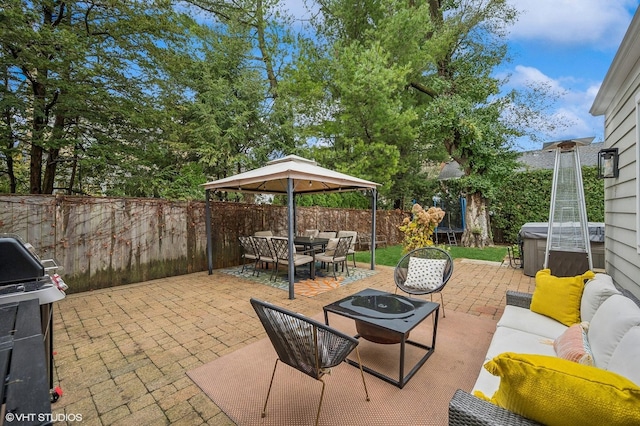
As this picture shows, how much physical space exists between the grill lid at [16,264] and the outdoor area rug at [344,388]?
145 cm

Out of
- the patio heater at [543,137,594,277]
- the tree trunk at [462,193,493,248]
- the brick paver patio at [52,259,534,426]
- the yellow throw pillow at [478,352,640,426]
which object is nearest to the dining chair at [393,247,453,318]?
the brick paver patio at [52,259,534,426]

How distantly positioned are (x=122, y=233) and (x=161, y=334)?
3139 mm

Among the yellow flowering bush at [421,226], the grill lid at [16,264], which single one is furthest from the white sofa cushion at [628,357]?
the yellow flowering bush at [421,226]

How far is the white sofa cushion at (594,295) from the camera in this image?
2252 mm

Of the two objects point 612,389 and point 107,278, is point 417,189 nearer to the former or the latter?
point 107,278

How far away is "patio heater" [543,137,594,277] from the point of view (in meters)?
4.59

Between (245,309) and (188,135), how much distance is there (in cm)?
790

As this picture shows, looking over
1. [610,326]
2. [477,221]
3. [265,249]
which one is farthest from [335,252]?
[477,221]

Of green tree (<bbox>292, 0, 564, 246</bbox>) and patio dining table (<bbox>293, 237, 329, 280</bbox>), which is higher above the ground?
green tree (<bbox>292, 0, 564, 246</bbox>)

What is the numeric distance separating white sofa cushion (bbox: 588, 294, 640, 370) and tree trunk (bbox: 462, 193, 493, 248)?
9.61 m

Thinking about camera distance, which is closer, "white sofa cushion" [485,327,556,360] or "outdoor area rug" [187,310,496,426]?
"outdoor area rug" [187,310,496,426]

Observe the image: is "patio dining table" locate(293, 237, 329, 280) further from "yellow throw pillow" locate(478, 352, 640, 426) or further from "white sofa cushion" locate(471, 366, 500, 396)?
"yellow throw pillow" locate(478, 352, 640, 426)

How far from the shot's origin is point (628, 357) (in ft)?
4.51

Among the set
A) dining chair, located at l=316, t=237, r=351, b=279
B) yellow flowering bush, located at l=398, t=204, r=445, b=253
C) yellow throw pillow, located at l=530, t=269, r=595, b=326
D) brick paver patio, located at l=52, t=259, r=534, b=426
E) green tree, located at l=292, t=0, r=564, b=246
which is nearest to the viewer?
brick paver patio, located at l=52, t=259, r=534, b=426
